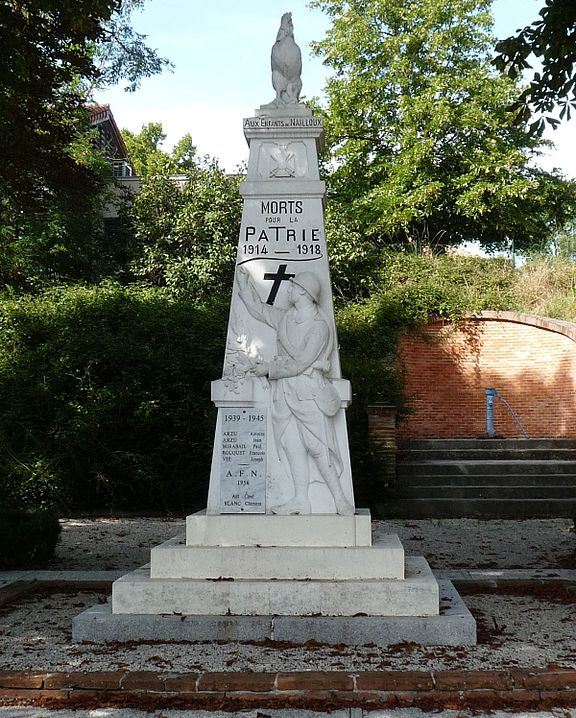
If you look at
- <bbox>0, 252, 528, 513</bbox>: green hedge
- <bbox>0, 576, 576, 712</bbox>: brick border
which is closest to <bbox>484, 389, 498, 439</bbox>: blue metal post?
<bbox>0, 252, 528, 513</bbox>: green hedge

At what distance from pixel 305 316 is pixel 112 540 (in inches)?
229

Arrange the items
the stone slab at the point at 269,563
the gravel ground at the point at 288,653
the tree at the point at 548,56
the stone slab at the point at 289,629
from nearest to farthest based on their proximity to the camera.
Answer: the gravel ground at the point at 288,653
the stone slab at the point at 289,629
the stone slab at the point at 269,563
the tree at the point at 548,56

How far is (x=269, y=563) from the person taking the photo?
6199 millimetres

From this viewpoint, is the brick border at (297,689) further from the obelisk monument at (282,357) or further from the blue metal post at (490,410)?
the blue metal post at (490,410)

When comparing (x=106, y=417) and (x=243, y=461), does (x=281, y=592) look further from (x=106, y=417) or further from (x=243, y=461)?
(x=106, y=417)

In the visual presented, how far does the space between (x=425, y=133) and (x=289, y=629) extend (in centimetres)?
2019

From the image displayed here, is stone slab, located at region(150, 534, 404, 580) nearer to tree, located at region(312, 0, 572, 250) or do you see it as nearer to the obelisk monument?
the obelisk monument

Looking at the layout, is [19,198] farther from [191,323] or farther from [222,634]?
[222,634]

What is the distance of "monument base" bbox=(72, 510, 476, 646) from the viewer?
571 cm

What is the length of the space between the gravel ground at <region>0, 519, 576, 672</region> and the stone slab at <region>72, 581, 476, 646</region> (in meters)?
0.11

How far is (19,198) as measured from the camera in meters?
13.4

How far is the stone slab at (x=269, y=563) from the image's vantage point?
615 cm

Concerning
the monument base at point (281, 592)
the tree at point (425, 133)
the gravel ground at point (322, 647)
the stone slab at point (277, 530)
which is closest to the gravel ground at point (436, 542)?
the gravel ground at point (322, 647)

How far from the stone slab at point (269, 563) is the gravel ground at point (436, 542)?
8.82ft
